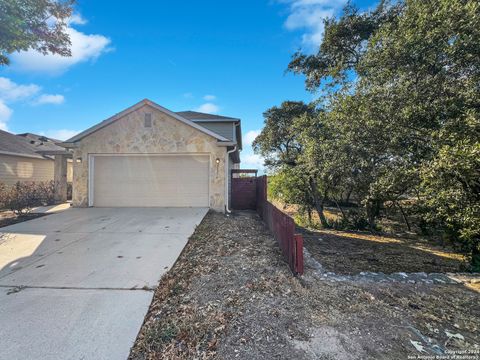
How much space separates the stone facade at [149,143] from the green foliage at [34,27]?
4197mm

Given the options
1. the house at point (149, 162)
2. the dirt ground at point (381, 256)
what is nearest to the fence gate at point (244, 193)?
the house at point (149, 162)

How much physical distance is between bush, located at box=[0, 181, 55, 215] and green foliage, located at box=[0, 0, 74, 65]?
221 inches

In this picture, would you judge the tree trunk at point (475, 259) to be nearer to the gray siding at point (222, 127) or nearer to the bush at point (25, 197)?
the gray siding at point (222, 127)

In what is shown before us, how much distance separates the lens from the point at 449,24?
190 inches

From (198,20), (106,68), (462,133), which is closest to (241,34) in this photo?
(198,20)

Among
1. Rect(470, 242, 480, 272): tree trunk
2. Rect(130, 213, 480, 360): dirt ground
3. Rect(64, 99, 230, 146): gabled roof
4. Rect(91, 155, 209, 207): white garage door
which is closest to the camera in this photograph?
Rect(130, 213, 480, 360): dirt ground

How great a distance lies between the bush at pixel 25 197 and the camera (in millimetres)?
9203

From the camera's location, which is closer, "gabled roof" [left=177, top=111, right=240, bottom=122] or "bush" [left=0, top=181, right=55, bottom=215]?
"bush" [left=0, top=181, right=55, bottom=215]

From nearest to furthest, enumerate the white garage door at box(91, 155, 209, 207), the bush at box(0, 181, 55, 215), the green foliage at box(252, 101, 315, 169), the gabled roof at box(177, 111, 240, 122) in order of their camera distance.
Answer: the bush at box(0, 181, 55, 215) < the white garage door at box(91, 155, 209, 207) < the gabled roof at box(177, 111, 240, 122) < the green foliage at box(252, 101, 315, 169)

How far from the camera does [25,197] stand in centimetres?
1012

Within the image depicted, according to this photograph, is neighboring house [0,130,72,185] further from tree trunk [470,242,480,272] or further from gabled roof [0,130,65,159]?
tree trunk [470,242,480,272]

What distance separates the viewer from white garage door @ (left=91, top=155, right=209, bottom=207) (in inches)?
385

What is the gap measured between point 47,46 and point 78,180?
666cm

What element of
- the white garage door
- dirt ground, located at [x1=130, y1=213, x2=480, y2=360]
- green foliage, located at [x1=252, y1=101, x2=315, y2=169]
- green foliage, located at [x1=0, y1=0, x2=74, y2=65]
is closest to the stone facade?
the white garage door
